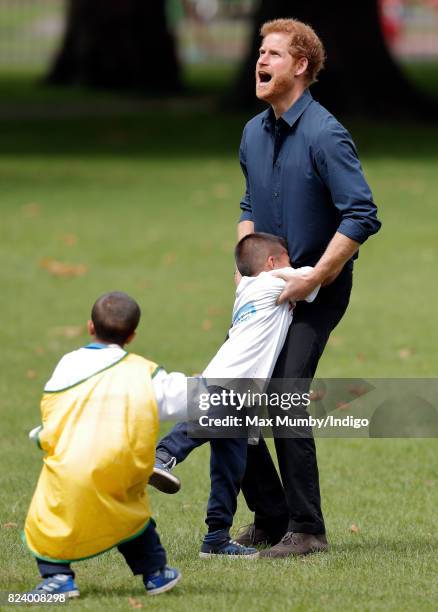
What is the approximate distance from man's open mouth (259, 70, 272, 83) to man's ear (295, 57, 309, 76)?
117mm

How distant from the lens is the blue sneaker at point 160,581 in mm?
5262

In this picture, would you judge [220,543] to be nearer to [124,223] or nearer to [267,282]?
[267,282]

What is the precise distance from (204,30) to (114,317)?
5879 cm

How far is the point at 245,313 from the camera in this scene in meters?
5.80

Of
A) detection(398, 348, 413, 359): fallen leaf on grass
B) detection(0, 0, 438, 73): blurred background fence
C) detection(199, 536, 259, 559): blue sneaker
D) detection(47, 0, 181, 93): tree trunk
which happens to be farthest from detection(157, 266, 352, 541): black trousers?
detection(0, 0, 438, 73): blurred background fence

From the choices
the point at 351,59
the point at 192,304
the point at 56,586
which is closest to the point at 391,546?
the point at 56,586

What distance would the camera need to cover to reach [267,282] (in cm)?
580

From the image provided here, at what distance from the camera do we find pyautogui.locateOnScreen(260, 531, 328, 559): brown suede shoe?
6000 mm

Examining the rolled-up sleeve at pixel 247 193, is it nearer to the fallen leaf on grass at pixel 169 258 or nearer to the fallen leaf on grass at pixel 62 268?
the fallen leaf on grass at pixel 62 268

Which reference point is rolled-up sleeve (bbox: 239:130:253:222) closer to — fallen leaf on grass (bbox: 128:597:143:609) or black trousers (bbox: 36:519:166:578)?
black trousers (bbox: 36:519:166:578)

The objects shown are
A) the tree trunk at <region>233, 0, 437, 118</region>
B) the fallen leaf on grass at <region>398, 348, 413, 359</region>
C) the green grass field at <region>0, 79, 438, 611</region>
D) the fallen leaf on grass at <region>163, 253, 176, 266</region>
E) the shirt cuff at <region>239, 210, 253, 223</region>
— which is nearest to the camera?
the green grass field at <region>0, 79, 438, 611</region>

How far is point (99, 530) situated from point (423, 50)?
5403cm

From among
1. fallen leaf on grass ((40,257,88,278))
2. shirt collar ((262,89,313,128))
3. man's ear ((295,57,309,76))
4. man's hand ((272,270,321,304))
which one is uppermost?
man's ear ((295,57,309,76))

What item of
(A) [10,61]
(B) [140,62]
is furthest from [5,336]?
(A) [10,61]
